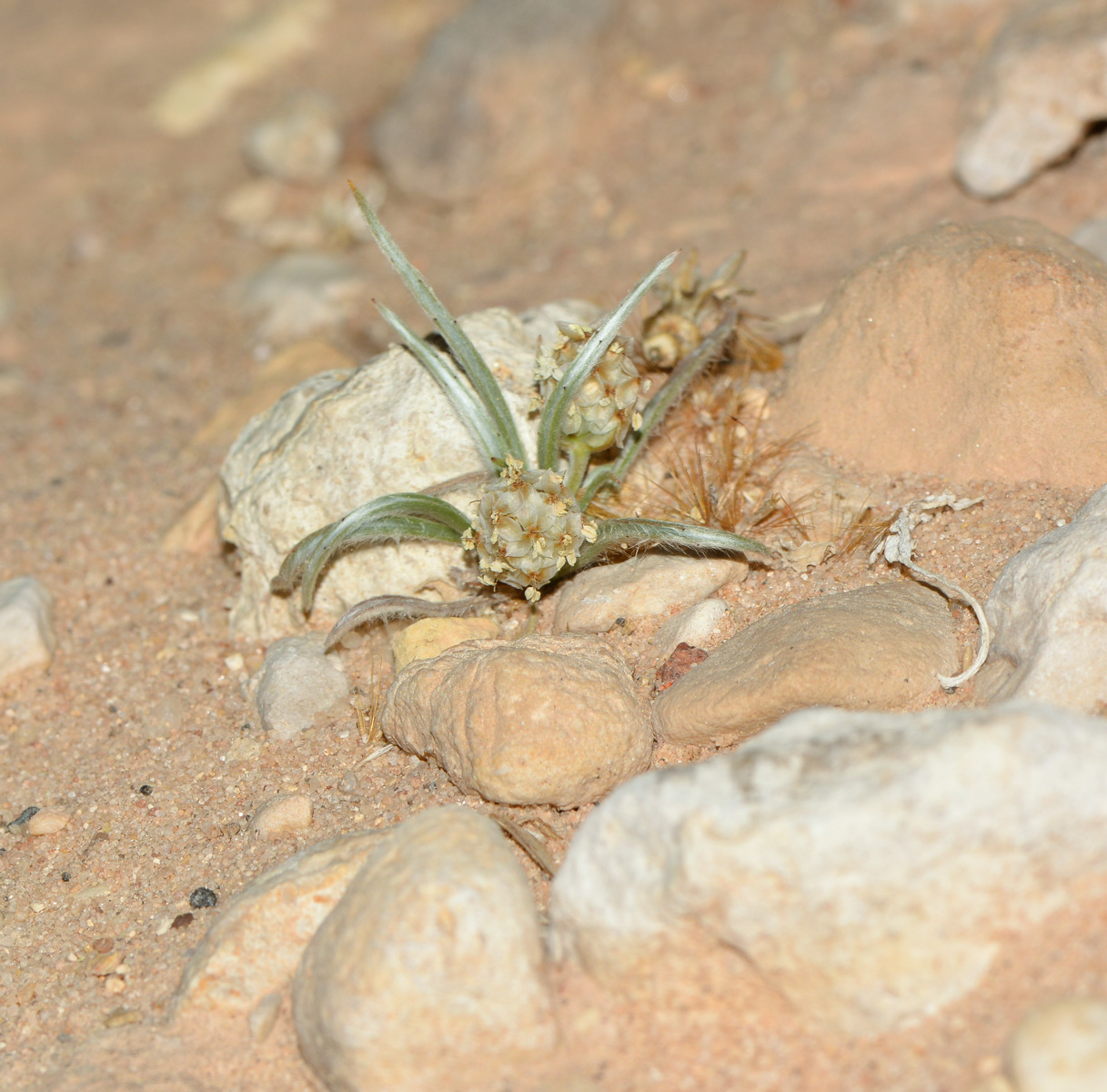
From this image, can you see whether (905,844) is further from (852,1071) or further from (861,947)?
(852,1071)

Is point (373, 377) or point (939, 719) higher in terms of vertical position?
point (373, 377)

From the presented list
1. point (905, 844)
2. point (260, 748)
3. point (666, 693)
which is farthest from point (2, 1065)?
point (905, 844)

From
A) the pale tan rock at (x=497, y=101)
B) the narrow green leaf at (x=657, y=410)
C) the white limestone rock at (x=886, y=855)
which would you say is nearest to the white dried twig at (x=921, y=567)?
the white limestone rock at (x=886, y=855)

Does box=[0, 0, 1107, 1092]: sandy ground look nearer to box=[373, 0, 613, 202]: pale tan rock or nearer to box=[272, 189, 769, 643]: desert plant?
box=[373, 0, 613, 202]: pale tan rock

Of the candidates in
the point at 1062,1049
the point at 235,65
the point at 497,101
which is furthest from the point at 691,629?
the point at 235,65

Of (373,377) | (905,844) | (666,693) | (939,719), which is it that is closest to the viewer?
(905,844)

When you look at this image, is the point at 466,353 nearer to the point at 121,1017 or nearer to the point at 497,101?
the point at 121,1017
